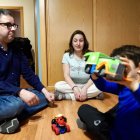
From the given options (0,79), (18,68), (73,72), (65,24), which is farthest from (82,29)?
(0,79)

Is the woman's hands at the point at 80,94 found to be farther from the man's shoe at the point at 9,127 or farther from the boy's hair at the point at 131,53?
the boy's hair at the point at 131,53

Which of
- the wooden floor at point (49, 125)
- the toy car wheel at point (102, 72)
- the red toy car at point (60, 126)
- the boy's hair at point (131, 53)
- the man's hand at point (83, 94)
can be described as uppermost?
the boy's hair at point (131, 53)

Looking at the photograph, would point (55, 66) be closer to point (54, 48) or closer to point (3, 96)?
point (54, 48)

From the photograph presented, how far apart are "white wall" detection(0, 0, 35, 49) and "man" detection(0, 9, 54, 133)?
7.96 feet

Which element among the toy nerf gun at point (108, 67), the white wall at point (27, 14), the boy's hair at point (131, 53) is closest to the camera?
the toy nerf gun at point (108, 67)

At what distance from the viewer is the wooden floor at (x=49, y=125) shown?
137 centimetres

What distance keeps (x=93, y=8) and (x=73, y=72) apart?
0.79m

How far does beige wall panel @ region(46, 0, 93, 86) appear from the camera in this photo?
8.40ft

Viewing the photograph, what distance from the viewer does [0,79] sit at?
1642 millimetres

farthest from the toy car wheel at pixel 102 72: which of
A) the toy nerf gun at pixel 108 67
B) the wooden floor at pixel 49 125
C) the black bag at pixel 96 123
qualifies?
the wooden floor at pixel 49 125

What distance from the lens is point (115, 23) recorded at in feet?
Result: 8.67

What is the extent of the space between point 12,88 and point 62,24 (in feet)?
4.01

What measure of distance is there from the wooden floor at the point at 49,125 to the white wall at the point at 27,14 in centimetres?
232

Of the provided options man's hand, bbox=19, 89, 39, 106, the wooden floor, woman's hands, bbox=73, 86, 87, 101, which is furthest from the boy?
woman's hands, bbox=73, 86, 87, 101
